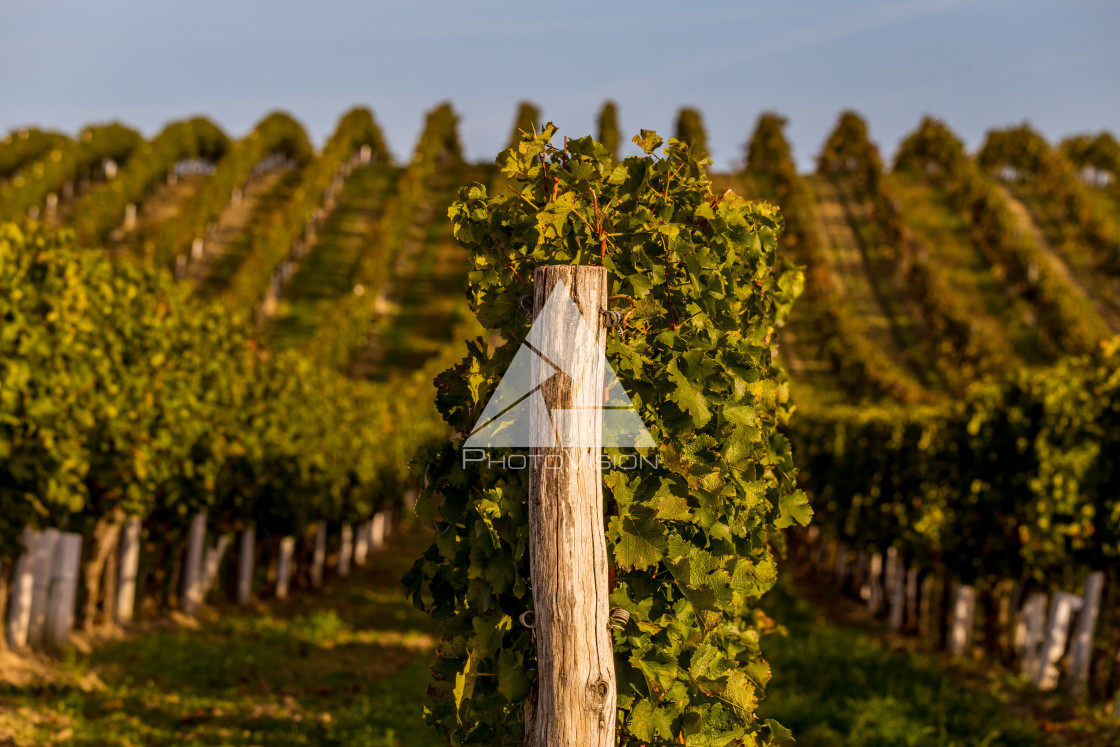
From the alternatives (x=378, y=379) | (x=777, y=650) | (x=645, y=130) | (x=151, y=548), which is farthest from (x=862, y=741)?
(x=378, y=379)

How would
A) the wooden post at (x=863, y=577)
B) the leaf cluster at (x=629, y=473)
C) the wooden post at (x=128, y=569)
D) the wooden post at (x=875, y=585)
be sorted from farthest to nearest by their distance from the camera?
the wooden post at (x=863, y=577) < the wooden post at (x=875, y=585) < the wooden post at (x=128, y=569) < the leaf cluster at (x=629, y=473)

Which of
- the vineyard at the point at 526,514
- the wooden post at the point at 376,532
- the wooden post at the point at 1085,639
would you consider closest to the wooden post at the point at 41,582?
the vineyard at the point at 526,514

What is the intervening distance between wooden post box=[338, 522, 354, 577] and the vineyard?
71 mm

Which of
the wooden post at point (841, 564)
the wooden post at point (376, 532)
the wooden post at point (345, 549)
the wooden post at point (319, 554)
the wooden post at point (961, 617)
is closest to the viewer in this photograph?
the wooden post at point (961, 617)

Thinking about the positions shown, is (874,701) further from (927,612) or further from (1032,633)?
(927,612)

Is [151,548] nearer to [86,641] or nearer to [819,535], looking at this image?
[86,641]

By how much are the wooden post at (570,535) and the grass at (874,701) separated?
17.9ft

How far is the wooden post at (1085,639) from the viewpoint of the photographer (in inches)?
406

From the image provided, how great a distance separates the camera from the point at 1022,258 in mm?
57844

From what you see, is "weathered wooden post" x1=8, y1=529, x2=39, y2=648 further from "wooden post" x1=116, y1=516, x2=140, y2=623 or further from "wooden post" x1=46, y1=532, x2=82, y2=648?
"wooden post" x1=116, y1=516, x2=140, y2=623

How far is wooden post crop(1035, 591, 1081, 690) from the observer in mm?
10844

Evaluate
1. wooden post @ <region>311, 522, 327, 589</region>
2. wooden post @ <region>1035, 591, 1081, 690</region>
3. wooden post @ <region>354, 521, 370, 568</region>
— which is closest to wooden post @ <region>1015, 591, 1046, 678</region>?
wooden post @ <region>1035, 591, 1081, 690</region>

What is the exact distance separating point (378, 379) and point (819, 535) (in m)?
29.0

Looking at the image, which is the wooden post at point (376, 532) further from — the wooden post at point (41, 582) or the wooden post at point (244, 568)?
the wooden post at point (41, 582)
